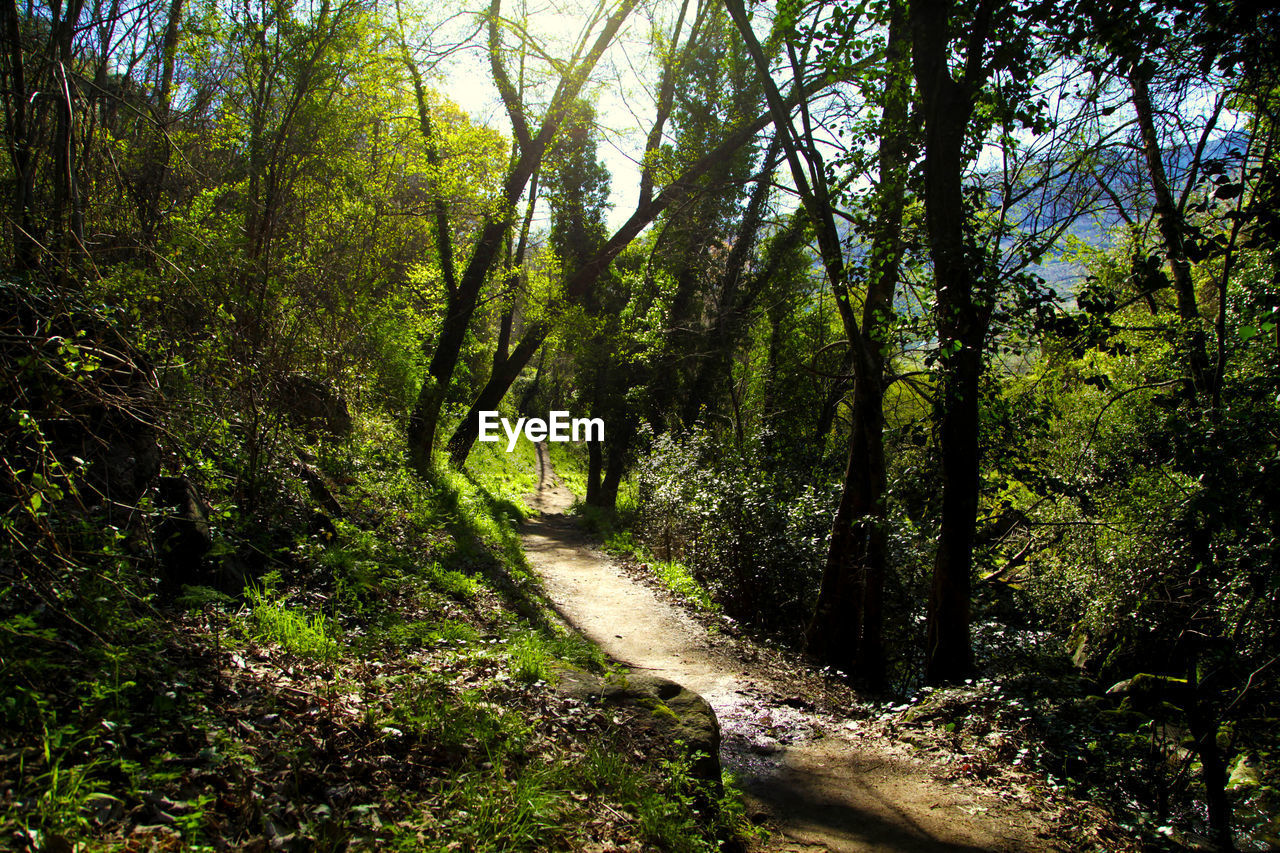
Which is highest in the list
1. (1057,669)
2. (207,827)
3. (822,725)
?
(207,827)

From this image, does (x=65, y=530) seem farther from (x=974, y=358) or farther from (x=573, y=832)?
(x=974, y=358)

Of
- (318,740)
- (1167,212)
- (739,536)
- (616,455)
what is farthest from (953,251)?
(616,455)

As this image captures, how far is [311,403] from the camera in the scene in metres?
7.45

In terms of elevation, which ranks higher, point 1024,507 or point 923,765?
point 1024,507

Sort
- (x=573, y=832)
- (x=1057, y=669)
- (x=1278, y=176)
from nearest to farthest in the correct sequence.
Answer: (x=573, y=832) → (x=1278, y=176) → (x=1057, y=669)

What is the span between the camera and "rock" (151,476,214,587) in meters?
4.46

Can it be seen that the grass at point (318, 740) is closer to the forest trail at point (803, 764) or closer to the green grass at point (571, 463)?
the forest trail at point (803, 764)

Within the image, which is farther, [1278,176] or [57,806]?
[1278,176]

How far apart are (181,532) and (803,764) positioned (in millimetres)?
4922

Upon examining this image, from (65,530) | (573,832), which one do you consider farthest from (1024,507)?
(65,530)

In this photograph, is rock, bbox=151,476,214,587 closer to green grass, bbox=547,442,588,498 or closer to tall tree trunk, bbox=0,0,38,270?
tall tree trunk, bbox=0,0,38,270

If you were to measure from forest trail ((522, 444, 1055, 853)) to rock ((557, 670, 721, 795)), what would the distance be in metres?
0.46

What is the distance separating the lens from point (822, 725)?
20.2 ft

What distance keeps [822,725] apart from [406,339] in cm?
1066
